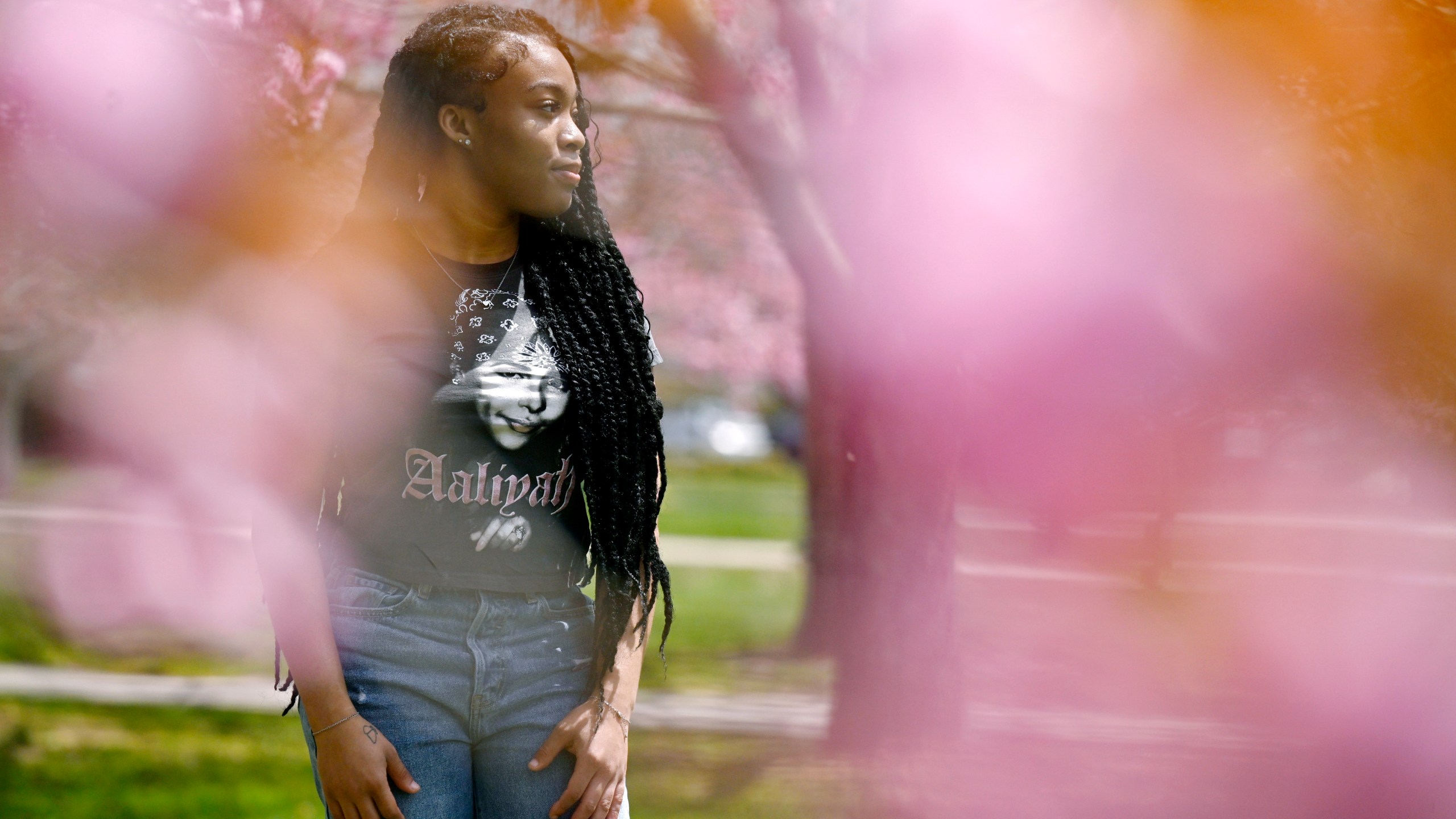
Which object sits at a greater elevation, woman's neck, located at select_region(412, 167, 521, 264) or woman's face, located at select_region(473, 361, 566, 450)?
woman's neck, located at select_region(412, 167, 521, 264)

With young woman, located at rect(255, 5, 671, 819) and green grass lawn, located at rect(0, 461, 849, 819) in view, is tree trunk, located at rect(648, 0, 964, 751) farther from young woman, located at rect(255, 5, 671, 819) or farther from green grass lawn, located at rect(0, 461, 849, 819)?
young woman, located at rect(255, 5, 671, 819)

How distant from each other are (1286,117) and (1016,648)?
2889 mm

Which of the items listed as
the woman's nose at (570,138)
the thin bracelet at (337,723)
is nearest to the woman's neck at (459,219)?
the woman's nose at (570,138)

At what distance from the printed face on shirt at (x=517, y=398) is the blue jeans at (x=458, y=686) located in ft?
0.71

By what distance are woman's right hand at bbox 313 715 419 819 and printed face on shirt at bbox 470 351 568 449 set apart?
1.34 feet

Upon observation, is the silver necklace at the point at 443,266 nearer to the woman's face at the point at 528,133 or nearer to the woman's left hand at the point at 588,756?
the woman's face at the point at 528,133

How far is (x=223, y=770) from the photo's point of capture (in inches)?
178

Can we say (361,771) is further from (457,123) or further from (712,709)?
(712,709)

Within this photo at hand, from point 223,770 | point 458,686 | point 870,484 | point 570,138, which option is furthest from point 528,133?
point 223,770

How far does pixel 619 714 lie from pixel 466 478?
385mm

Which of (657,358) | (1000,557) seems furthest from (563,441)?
(1000,557)

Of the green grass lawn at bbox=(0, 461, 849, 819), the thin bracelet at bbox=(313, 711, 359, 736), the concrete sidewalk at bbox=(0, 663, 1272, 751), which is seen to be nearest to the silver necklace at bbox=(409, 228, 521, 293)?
the thin bracelet at bbox=(313, 711, 359, 736)

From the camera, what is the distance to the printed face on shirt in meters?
1.69

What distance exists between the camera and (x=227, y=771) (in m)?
4.51
